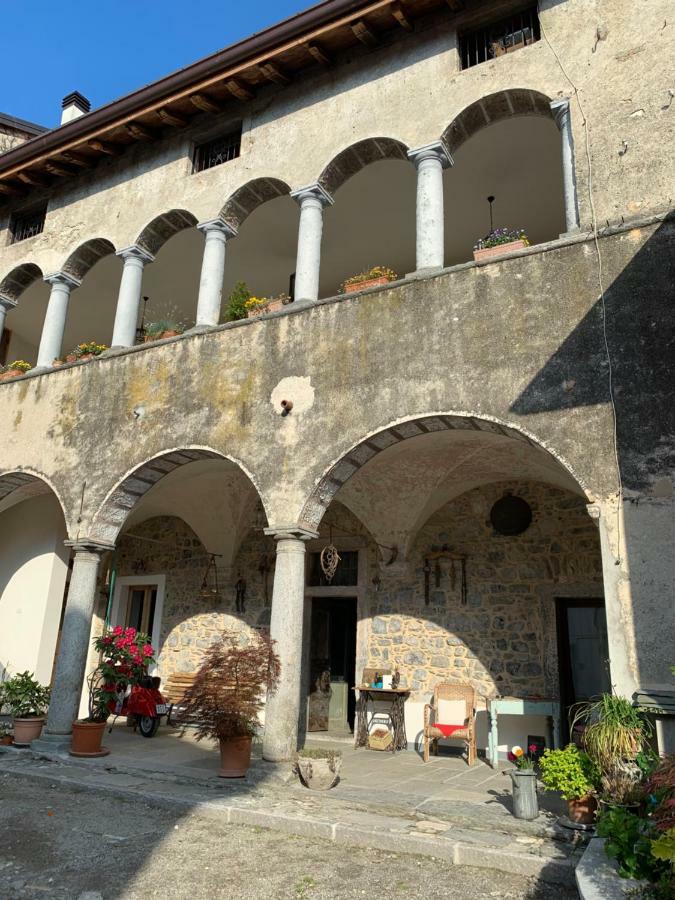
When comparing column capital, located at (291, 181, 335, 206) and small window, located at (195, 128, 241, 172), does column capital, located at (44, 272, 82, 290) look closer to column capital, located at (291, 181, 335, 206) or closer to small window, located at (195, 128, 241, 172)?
small window, located at (195, 128, 241, 172)

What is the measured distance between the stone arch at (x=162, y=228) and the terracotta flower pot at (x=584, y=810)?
311 inches

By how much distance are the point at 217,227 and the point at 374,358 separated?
10.9 feet

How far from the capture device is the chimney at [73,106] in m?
13.8

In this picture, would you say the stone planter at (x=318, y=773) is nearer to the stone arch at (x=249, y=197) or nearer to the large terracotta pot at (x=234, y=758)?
the large terracotta pot at (x=234, y=758)

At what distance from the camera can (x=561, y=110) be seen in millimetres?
6648

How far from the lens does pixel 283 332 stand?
7363 millimetres

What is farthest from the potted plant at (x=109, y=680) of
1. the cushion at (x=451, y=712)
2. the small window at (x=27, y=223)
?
the small window at (x=27, y=223)

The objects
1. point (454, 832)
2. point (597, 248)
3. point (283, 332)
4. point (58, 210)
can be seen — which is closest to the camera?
point (454, 832)

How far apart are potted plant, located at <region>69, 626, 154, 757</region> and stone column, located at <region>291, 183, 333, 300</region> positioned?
14.7 ft

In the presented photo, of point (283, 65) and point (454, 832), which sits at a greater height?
point (283, 65)

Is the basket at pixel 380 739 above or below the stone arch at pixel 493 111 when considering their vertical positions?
below

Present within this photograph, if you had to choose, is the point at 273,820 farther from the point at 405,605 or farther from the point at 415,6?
the point at 415,6

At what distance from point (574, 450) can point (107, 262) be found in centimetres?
841

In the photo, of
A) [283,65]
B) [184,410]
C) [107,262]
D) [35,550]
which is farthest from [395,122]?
[35,550]
